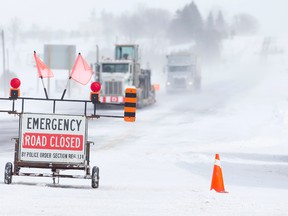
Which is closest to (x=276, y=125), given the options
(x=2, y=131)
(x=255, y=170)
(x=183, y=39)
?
(x=2, y=131)

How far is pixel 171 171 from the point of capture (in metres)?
15.2

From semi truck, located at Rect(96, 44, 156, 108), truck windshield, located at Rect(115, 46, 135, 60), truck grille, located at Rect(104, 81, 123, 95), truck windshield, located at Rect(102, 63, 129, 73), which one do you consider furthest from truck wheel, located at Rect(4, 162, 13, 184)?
truck windshield, located at Rect(115, 46, 135, 60)

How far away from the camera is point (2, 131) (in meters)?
26.0

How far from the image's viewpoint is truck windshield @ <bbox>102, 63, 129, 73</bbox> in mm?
40938

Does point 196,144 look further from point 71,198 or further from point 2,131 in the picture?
point 71,198

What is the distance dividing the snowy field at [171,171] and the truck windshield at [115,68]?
5.71 metres

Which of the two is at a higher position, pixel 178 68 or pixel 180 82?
pixel 178 68

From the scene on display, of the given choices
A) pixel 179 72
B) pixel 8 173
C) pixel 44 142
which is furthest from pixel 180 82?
pixel 8 173

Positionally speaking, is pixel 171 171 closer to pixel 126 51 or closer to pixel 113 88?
pixel 113 88

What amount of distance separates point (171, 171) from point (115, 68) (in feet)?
86.2

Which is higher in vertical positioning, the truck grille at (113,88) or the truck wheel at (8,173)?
the truck grille at (113,88)

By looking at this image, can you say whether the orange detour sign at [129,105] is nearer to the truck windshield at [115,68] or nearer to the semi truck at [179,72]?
the truck windshield at [115,68]

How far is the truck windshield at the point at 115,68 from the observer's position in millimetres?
40938

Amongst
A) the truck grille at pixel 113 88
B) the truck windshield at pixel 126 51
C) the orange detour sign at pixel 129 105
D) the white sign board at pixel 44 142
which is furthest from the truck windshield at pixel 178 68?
the white sign board at pixel 44 142
